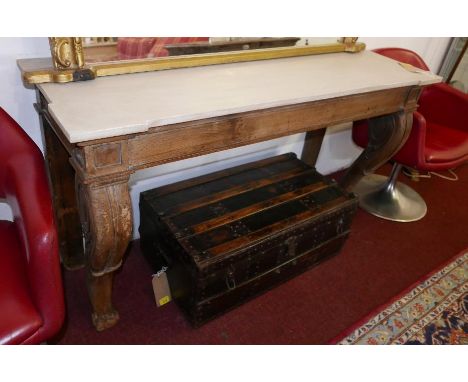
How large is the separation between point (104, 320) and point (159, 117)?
0.89 m

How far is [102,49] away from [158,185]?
73 centimetres

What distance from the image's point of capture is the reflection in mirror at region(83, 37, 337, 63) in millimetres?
1204

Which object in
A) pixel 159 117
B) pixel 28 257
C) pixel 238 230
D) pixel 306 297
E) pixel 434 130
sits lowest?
pixel 306 297

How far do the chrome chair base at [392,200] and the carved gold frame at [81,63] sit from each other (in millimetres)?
1323

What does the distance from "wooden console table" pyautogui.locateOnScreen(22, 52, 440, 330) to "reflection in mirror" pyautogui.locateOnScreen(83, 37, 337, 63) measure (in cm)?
9

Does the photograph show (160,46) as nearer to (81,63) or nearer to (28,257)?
(81,63)

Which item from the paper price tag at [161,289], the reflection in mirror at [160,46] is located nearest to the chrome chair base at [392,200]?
the reflection in mirror at [160,46]

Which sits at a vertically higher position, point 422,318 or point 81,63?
point 81,63

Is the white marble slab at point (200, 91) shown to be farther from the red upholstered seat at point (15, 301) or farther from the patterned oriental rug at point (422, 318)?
the patterned oriental rug at point (422, 318)

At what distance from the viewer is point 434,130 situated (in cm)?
224

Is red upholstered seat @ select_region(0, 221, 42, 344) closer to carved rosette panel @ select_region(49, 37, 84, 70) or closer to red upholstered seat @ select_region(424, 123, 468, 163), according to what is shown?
carved rosette panel @ select_region(49, 37, 84, 70)

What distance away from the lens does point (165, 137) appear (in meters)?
1.04

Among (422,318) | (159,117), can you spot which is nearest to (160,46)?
(159,117)

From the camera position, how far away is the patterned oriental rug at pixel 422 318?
1.54m
